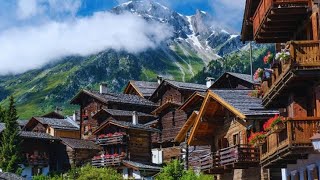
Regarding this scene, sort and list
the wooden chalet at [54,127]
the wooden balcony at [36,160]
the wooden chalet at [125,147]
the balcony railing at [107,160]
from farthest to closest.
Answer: the wooden chalet at [54,127]
the wooden balcony at [36,160]
the balcony railing at [107,160]
the wooden chalet at [125,147]

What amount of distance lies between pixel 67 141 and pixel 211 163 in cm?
4388

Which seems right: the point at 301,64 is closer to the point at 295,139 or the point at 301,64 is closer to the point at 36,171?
the point at 295,139

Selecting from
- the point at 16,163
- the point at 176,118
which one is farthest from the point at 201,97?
the point at 16,163

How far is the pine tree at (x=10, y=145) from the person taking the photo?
228ft

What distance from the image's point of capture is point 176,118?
76938mm

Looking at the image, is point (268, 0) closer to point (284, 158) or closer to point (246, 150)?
point (284, 158)

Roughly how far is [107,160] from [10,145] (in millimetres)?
11144

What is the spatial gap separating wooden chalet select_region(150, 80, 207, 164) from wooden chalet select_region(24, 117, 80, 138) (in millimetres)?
13598

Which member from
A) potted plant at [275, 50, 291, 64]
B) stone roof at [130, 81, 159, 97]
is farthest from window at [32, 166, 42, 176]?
potted plant at [275, 50, 291, 64]

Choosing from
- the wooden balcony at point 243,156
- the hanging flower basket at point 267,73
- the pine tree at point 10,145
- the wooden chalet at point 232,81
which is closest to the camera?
the hanging flower basket at point 267,73

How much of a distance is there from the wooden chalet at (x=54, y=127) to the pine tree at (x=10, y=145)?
11690mm

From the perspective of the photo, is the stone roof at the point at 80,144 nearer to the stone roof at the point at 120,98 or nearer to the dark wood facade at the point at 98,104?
the dark wood facade at the point at 98,104

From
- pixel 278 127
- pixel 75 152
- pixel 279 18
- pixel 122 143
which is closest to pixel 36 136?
pixel 75 152

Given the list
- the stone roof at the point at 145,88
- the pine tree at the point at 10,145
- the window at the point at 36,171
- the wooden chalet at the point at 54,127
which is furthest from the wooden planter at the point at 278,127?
the stone roof at the point at 145,88
